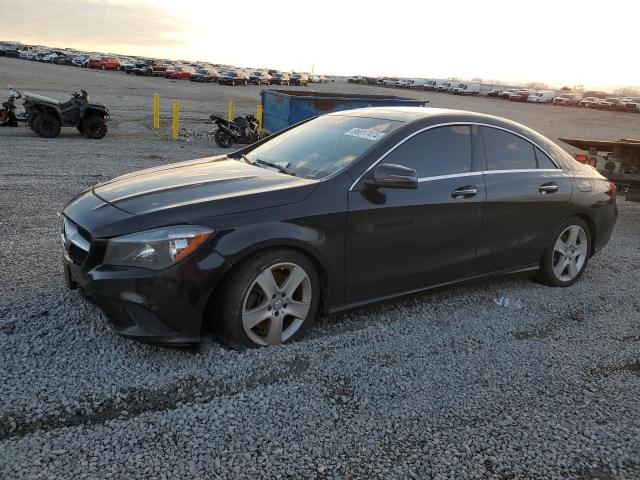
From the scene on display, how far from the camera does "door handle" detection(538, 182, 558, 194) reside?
492 cm

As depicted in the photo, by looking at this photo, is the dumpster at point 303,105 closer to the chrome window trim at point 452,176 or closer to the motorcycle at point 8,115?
the motorcycle at point 8,115

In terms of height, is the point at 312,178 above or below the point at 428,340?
above

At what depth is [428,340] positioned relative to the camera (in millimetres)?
3967

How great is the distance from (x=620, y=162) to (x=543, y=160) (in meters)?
4.49

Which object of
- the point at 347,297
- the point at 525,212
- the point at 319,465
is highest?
the point at 525,212

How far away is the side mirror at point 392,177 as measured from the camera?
3795mm

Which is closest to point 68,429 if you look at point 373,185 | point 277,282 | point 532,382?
point 277,282

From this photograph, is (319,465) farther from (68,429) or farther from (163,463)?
(68,429)

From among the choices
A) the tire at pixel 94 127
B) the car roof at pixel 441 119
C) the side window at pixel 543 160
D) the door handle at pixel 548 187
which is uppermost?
the car roof at pixel 441 119

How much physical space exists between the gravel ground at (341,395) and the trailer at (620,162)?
4.33 meters

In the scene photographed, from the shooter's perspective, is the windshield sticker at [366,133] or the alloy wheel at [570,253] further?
the alloy wheel at [570,253]

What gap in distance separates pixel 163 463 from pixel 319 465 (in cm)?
73

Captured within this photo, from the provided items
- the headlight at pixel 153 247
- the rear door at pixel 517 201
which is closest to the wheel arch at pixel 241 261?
the headlight at pixel 153 247

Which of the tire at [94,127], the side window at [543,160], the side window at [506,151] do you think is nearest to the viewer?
the side window at [506,151]
